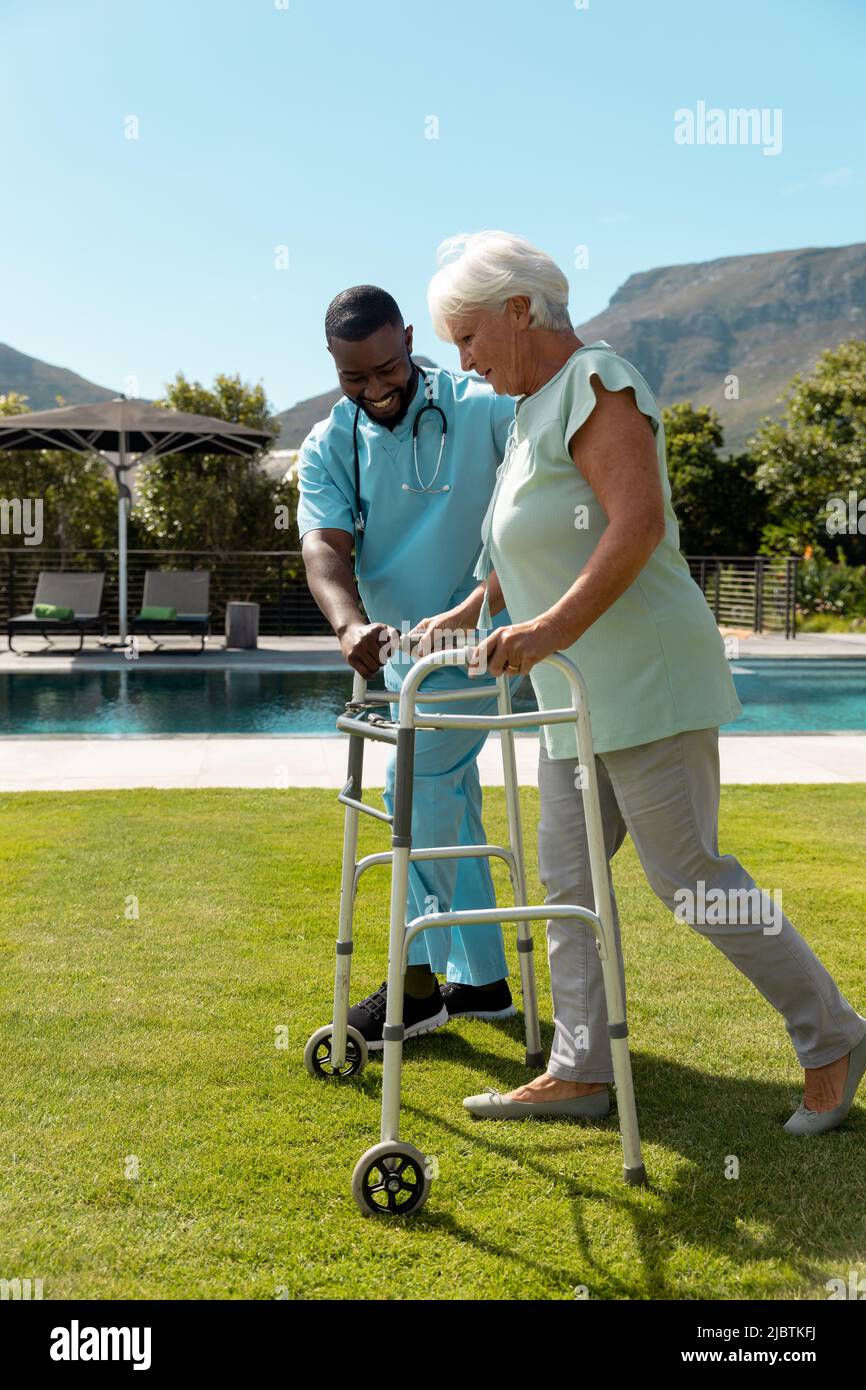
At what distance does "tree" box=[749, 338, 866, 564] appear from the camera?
844 inches

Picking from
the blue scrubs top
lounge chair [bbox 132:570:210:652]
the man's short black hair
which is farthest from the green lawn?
lounge chair [bbox 132:570:210:652]

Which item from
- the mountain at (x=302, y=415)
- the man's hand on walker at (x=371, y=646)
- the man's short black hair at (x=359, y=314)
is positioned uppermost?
the mountain at (x=302, y=415)

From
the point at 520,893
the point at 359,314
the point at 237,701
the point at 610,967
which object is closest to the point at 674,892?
the point at 610,967

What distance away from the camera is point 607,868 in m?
2.35

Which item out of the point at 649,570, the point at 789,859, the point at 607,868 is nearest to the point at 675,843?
the point at 607,868

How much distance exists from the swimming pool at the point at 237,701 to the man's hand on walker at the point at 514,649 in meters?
6.64

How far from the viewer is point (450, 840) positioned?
10.1ft

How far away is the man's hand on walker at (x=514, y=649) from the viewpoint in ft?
6.72

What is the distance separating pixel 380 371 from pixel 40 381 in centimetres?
14260

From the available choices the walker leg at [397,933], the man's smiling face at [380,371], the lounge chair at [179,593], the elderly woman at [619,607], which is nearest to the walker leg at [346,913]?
the elderly woman at [619,607]

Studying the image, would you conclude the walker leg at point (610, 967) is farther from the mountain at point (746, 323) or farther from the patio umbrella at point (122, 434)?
the mountain at point (746, 323)

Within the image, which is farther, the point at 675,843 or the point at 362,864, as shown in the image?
the point at 362,864
